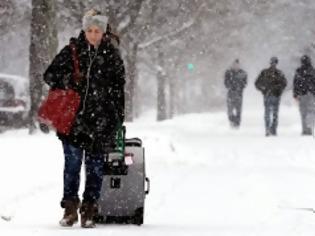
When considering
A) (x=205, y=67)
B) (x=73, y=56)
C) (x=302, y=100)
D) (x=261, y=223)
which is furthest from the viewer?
(x=205, y=67)

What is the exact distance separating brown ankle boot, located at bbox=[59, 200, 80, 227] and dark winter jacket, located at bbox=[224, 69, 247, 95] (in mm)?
16697

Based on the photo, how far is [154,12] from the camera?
90.0ft

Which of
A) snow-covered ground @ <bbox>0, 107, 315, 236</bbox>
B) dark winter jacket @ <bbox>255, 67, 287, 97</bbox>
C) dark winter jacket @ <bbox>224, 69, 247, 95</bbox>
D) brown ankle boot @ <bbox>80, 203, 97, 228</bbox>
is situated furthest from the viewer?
dark winter jacket @ <bbox>224, 69, 247, 95</bbox>

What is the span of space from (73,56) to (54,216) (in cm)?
183

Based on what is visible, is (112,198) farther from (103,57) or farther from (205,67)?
(205,67)

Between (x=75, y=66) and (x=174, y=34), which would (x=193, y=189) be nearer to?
(x=75, y=66)

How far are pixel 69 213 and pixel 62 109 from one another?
0.82 meters

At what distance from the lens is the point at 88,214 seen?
6078mm

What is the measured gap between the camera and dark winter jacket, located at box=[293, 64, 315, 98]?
61.5ft

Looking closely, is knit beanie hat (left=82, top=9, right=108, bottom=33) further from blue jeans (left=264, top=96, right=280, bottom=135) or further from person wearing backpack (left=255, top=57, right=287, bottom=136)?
blue jeans (left=264, top=96, right=280, bottom=135)

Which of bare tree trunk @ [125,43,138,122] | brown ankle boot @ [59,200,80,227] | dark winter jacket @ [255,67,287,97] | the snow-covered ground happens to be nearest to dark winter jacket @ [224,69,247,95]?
dark winter jacket @ [255,67,287,97]

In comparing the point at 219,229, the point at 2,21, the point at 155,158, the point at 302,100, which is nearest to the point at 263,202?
the point at 219,229

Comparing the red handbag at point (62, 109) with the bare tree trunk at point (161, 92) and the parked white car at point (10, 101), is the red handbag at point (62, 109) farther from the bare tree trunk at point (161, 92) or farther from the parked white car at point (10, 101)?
the bare tree trunk at point (161, 92)

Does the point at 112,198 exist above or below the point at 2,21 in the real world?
below
